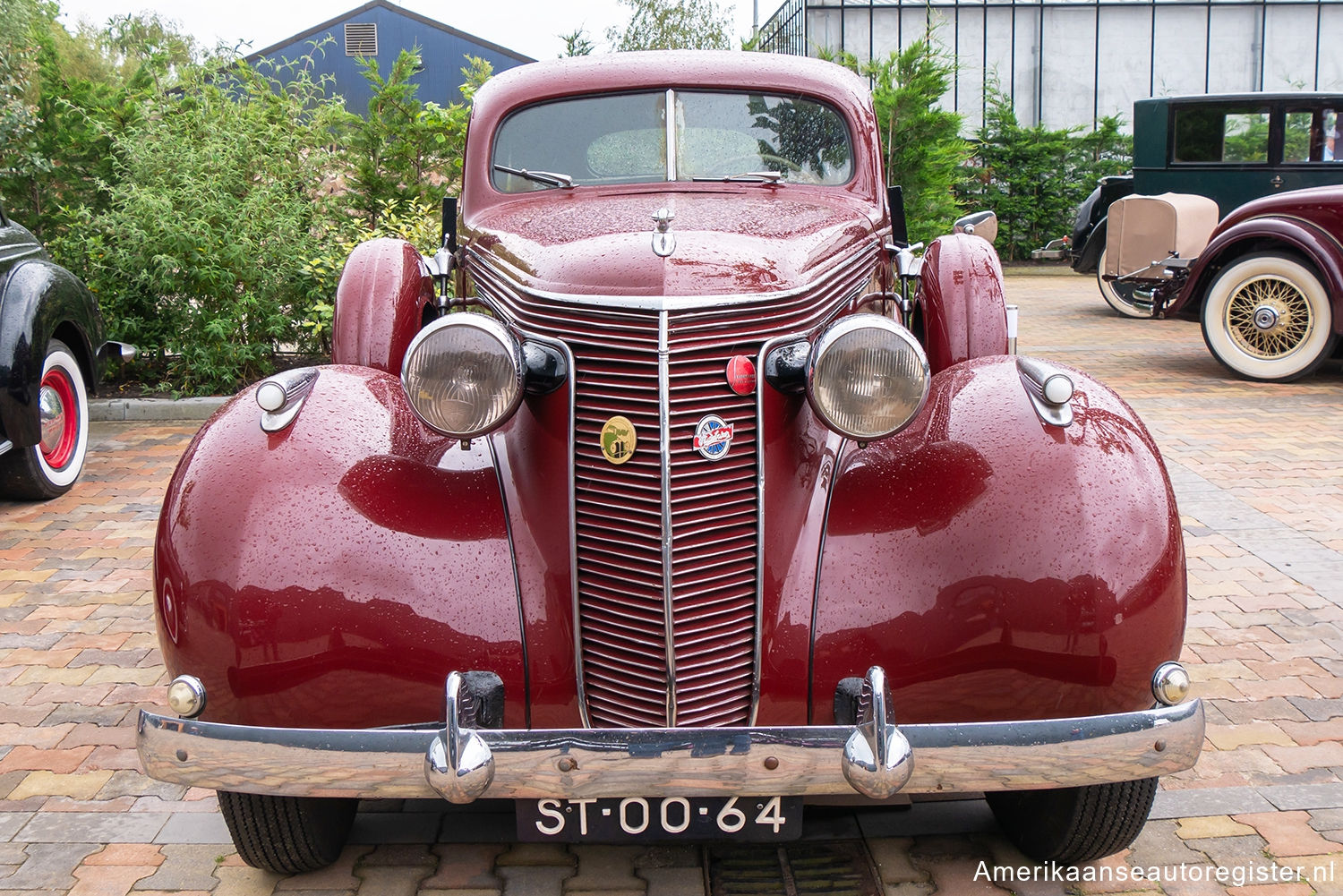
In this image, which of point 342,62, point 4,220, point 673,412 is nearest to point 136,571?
point 4,220

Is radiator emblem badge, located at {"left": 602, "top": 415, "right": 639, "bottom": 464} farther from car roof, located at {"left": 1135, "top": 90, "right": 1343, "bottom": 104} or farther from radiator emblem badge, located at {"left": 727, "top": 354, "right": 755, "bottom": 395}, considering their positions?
car roof, located at {"left": 1135, "top": 90, "right": 1343, "bottom": 104}

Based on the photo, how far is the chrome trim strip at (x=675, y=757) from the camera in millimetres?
2107

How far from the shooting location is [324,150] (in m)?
8.45

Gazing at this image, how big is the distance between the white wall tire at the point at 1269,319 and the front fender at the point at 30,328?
25.7ft

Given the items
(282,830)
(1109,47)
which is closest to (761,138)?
(282,830)

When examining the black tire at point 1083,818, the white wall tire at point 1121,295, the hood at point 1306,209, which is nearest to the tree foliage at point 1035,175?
the white wall tire at point 1121,295

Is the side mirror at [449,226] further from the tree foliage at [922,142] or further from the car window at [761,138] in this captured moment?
the tree foliage at [922,142]

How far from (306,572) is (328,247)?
20.0 ft

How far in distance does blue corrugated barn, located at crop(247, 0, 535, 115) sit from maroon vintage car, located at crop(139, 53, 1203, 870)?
30.1m

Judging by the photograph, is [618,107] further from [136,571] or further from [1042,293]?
[1042,293]

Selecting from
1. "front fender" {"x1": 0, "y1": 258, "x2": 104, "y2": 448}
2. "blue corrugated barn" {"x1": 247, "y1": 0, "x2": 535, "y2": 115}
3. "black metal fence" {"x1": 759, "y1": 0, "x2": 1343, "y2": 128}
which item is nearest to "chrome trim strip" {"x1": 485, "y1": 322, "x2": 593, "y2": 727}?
"front fender" {"x1": 0, "y1": 258, "x2": 104, "y2": 448}

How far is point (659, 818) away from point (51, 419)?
501 cm

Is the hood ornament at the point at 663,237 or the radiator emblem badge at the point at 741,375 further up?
the hood ornament at the point at 663,237

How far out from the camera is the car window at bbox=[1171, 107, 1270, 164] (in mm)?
11750
